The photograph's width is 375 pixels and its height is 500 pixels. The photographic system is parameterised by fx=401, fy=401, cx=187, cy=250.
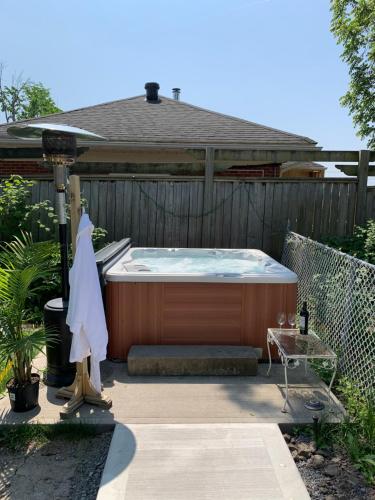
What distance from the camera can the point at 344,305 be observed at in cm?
356

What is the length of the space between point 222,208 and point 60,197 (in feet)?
11.0

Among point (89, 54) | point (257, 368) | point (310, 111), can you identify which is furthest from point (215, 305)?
point (89, 54)

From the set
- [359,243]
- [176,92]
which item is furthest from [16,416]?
[176,92]

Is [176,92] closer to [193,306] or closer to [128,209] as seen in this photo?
[128,209]

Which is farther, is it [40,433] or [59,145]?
[59,145]

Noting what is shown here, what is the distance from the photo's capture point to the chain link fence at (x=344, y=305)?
3.07m

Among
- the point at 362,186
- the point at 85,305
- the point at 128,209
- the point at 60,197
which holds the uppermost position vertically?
the point at 362,186

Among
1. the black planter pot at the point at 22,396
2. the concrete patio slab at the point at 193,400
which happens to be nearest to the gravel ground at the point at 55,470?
the concrete patio slab at the point at 193,400

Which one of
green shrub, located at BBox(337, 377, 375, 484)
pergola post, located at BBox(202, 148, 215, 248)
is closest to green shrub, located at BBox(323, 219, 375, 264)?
pergola post, located at BBox(202, 148, 215, 248)

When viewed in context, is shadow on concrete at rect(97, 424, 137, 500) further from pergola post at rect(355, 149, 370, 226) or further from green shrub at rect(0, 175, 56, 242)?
pergola post at rect(355, 149, 370, 226)

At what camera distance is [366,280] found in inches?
121

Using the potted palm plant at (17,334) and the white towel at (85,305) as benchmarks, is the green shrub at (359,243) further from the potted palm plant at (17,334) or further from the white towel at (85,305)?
the potted palm plant at (17,334)

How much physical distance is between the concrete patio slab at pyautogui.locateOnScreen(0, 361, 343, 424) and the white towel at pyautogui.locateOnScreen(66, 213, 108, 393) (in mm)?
445

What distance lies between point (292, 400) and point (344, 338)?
81cm
